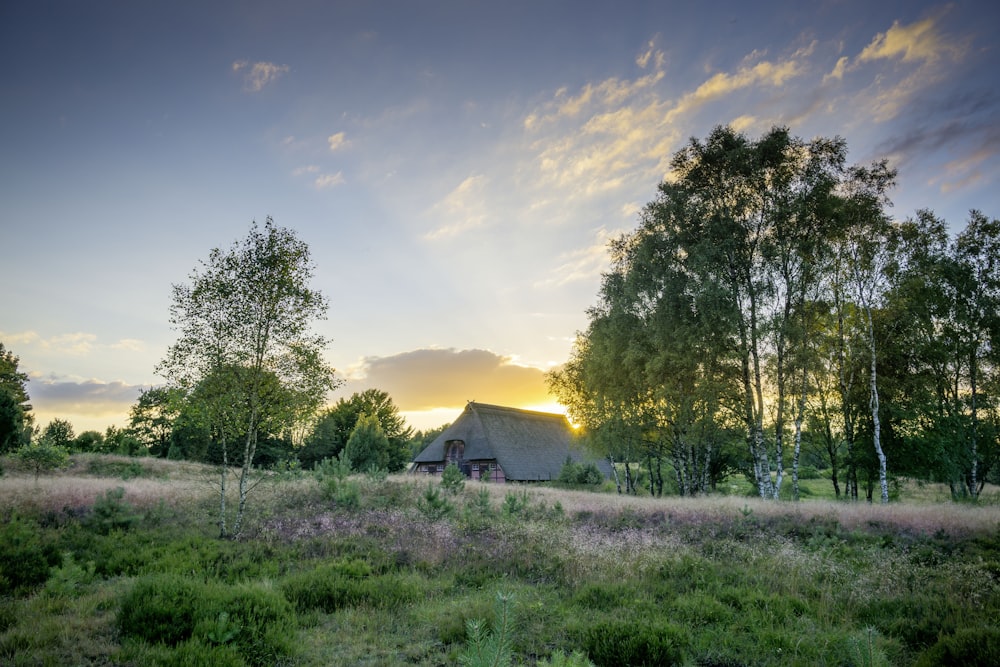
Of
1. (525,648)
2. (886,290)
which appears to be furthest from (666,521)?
(886,290)

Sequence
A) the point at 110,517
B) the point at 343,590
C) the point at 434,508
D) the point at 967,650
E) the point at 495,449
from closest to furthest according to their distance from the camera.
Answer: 1. the point at 967,650
2. the point at 343,590
3. the point at 110,517
4. the point at 434,508
5. the point at 495,449

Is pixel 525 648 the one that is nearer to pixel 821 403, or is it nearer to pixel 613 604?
pixel 613 604

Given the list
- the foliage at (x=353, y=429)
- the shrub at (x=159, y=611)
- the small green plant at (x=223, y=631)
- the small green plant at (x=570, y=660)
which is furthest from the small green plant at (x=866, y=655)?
the foliage at (x=353, y=429)

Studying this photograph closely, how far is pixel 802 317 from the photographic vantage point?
20.2 m

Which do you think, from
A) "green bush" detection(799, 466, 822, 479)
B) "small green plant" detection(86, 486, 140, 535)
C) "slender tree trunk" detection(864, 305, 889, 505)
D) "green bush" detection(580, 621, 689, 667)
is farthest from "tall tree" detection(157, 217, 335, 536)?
"green bush" detection(799, 466, 822, 479)

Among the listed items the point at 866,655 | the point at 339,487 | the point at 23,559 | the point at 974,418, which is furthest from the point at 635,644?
the point at 974,418

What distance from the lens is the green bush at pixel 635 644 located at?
543 cm

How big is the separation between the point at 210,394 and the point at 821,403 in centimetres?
2760

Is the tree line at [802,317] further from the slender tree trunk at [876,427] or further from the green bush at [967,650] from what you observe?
the green bush at [967,650]

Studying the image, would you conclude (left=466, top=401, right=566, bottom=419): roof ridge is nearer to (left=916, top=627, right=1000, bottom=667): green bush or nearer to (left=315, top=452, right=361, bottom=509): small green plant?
(left=315, top=452, right=361, bottom=509): small green plant

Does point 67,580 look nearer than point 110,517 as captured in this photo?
Yes

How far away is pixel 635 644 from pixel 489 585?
3501 mm

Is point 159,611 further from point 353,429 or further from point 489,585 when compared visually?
point 353,429

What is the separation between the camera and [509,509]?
14.4 meters
